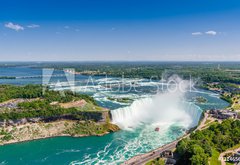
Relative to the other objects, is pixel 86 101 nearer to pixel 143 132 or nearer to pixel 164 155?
pixel 143 132

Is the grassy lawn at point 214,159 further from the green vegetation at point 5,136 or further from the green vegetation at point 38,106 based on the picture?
the green vegetation at point 5,136

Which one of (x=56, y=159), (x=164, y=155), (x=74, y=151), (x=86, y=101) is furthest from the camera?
(x=86, y=101)

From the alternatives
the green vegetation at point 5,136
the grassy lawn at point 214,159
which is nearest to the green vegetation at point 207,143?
the grassy lawn at point 214,159

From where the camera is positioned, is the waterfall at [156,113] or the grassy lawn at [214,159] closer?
the grassy lawn at [214,159]

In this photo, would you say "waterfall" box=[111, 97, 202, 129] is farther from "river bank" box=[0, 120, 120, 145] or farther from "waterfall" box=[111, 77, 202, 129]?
"river bank" box=[0, 120, 120, 145]

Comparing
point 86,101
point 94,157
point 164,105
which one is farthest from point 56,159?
point 164,105

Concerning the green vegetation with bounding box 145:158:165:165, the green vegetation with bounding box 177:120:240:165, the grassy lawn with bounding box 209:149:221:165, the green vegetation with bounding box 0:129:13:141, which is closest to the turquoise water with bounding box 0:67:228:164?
the green vegetation with bounding box 0:129:13:141

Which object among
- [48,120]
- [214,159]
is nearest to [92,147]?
[48,120]
